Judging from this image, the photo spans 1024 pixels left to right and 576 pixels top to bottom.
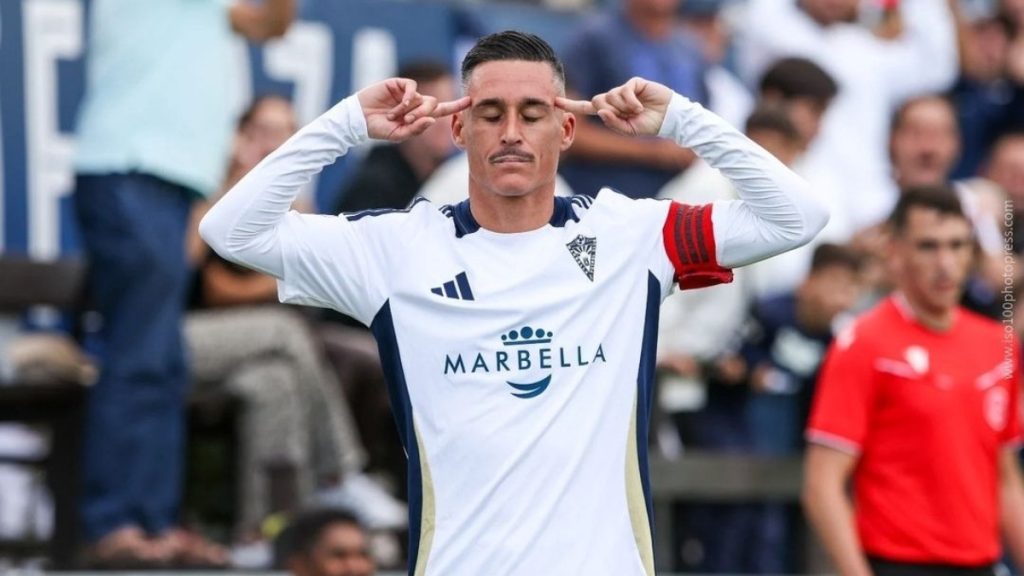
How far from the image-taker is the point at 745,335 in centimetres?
916

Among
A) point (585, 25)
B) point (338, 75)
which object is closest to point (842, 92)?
point (585, 25)

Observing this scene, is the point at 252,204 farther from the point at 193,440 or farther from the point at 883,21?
the point at 883,21

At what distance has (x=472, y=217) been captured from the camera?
15.7ft

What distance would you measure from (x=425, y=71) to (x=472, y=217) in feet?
14.0

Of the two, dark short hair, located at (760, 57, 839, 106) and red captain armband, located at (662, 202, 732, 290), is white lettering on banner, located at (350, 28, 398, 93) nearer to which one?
dark short hair, located at (760, 57, 839, 106)

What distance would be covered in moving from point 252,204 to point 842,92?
6.64 meters

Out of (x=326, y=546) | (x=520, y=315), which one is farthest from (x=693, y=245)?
(x=326, y=546)

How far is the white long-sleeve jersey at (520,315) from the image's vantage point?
450 cm

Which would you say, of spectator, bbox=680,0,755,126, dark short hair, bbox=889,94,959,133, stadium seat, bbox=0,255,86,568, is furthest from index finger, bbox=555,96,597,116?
dark short hair, bbox=889,94,959,133

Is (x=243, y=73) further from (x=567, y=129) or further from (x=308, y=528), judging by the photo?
(x=567, y=129)

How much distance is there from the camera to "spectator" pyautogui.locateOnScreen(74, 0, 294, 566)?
7.44 meters

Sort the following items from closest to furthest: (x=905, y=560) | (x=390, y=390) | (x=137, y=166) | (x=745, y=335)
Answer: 1. (x=390, y=390)
2. (x=905, y=560)
3. (x=137, y=166)
4. (x=745, y=335)

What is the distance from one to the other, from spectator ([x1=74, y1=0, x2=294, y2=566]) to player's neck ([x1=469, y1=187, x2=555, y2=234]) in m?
3.08

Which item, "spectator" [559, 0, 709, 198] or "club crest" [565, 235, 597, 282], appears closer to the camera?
"club crest" [565, 235, 597, 282]
